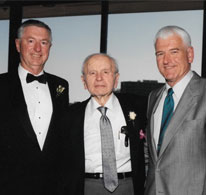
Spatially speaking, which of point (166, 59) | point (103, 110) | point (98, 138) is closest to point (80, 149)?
point (98, 138)

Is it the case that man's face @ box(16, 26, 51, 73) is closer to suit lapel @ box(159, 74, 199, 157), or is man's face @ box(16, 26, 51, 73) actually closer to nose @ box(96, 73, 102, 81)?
nose @ box(96, 73, 102, 81)

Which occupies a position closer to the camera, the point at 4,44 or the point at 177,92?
the point at 177,92

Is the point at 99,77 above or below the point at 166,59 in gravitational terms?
below

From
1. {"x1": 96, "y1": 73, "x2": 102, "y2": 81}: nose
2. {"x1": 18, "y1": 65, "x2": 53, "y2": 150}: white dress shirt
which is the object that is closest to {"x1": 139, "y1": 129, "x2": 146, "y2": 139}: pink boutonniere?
{"x1": 96, "y1": 73, "x2": 102, "y2": 81}: nose

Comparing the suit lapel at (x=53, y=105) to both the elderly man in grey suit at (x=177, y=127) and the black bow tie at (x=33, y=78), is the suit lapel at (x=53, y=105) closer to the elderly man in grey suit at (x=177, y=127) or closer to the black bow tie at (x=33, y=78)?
the black bow tie at (x=33, y=78)

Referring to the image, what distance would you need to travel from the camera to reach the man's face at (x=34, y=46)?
2666mm

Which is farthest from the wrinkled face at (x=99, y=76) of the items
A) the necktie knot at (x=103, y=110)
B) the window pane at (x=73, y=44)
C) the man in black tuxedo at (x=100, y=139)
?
the window pane at (x=73, y=44)

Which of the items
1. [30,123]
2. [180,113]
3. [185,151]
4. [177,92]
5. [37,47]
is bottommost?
[185,151]

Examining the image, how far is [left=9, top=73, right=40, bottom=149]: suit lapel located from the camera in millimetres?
2514

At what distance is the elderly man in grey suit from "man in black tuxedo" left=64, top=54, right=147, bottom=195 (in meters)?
0.17

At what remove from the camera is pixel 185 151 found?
2.01 m

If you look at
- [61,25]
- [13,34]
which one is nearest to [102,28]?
[61,25]

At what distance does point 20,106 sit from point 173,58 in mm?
1388

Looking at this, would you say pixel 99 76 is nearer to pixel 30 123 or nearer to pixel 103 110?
pixel 103 110
